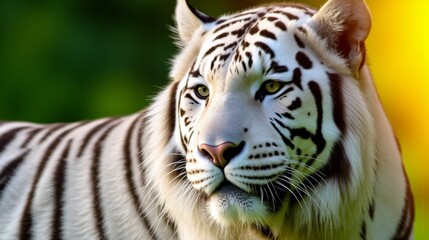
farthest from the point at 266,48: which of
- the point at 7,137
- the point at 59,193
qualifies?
the point at 7,137

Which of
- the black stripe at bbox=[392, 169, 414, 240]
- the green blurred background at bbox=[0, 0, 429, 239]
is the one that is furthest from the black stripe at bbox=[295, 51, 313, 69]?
the green blurred background at bbox=[0, 0, 429, 239]

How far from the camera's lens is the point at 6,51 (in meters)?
7.92

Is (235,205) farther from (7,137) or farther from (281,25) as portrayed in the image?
(7,137)

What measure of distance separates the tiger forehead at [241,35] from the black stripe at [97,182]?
531mm

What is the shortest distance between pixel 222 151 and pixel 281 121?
186mm

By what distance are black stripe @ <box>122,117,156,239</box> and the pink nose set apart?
478mm

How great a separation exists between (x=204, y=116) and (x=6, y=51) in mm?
5566

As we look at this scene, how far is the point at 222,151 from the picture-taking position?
247 cm

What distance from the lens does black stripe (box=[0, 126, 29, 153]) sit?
3.37 meters

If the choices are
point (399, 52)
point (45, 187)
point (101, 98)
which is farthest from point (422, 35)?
point (45, 187)

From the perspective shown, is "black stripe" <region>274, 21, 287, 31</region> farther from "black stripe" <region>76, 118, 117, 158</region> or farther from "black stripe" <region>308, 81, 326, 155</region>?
"black stripe" <region>76, 118, 117, 158</region>

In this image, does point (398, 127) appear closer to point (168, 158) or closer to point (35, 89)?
point (35, 89)

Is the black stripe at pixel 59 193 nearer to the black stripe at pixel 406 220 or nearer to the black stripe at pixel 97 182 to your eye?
the black stripe at pixel 97 182

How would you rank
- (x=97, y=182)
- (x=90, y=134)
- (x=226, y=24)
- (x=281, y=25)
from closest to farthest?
(x=281, y=25)
(x=226, y=24)
(x=97, y=182)
(x=90, y=134)
